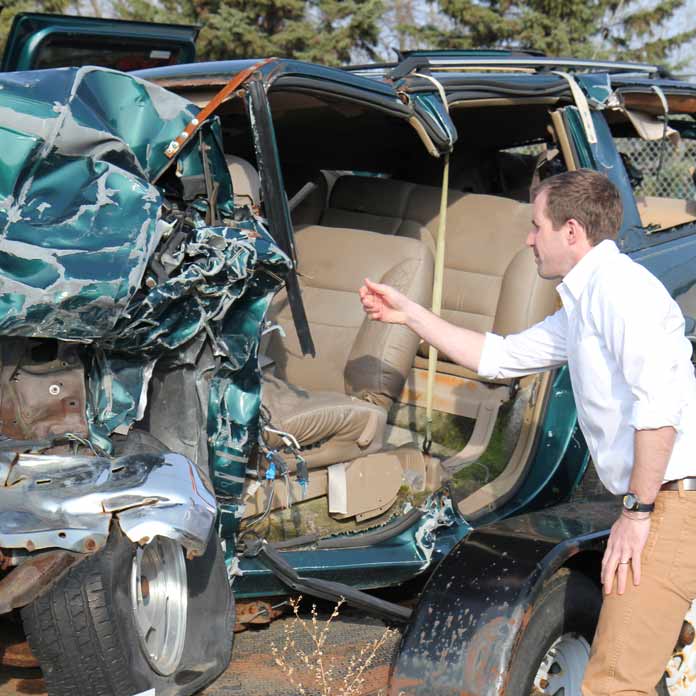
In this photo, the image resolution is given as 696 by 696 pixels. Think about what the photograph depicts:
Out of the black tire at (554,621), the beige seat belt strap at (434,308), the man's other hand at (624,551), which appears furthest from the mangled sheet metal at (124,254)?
the beige seat belt strap at (434,308)

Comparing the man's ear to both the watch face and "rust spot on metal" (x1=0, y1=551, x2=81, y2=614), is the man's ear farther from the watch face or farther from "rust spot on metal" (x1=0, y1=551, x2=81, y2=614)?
"rust spot on metal" (x1=0, y1=551, x2=81, y2=614)

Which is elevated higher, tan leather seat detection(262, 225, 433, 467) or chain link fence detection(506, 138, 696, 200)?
chain link fence detection(506, 138, 696, 200)

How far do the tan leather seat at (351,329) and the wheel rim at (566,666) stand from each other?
133cm

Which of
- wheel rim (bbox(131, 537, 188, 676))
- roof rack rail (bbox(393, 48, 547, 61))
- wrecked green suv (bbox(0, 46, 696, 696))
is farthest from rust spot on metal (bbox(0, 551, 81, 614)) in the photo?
roof rack rail (bbox(393, 48, 547, 61))

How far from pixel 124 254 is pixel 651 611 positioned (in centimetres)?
169

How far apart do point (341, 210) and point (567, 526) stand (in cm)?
270

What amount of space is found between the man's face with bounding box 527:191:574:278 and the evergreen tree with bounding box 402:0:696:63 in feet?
50.1

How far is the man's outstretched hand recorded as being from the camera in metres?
3.32

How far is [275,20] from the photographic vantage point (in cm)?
1839

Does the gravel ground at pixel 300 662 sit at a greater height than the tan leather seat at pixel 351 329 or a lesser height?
lesser

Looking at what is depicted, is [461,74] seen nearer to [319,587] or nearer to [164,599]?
[319,587]

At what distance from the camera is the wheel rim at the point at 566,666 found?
2.96m

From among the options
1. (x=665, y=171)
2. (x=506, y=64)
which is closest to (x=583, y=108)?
(x=506, y=64)

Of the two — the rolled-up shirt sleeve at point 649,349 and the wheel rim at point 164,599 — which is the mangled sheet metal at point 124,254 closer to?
the wheel rim at point 164,599
